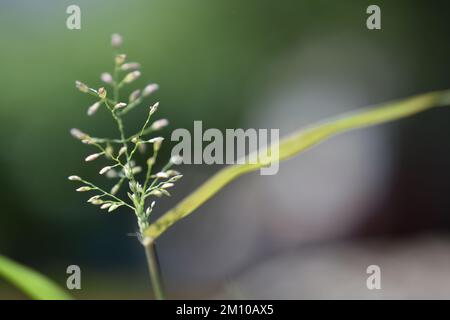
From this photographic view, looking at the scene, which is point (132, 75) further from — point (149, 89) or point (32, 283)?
point (32, 283)

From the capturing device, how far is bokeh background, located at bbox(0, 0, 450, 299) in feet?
5.88

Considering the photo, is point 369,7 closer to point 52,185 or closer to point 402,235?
point 402,235

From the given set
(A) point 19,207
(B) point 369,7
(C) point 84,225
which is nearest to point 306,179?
(B) point 369,7

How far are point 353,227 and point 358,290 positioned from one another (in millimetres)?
464

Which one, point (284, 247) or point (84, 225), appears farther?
point (284, 247)

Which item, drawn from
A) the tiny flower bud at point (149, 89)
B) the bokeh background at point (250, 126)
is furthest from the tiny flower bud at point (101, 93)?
the bokeh background at point (250, 126)

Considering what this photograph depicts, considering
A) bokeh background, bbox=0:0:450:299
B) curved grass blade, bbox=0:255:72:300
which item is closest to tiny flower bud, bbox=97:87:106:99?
curved grass blade, bbox=0:255:72:300

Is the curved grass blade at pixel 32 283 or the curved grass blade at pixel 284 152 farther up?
the curved grass blade at pixel 284 152

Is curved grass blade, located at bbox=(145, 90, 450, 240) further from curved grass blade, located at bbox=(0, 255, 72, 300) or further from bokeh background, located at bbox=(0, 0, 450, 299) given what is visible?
bokeh background, located at bbox=(0, 0, 450, 299)

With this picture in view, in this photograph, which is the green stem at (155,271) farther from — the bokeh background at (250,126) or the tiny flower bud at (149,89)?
the bokeh background at (250,126)

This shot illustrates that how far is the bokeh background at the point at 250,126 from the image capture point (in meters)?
1.79

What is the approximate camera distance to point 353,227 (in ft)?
7.14
